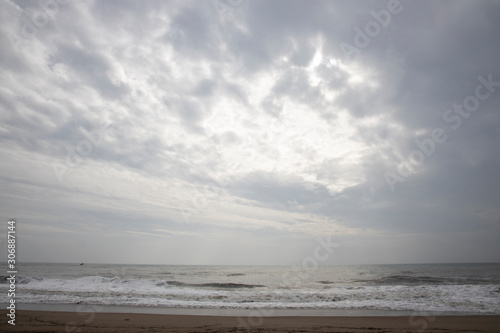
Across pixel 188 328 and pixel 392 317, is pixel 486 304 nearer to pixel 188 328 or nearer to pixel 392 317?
pixel 392 317

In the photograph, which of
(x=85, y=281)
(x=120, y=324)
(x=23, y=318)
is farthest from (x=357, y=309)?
(x=85, y=281)

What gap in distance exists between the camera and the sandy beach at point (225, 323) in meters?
10.8

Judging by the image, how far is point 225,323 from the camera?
39.2 ft

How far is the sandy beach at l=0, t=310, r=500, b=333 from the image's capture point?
10789mm

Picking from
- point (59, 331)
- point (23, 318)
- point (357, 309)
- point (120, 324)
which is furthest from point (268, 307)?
point (23, 318)

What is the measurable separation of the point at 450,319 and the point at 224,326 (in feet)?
39.2

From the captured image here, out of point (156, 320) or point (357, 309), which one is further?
point (357, 309)

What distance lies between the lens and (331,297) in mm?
20469

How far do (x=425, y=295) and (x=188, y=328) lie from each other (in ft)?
67.2

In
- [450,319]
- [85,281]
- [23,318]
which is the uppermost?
[23,318]

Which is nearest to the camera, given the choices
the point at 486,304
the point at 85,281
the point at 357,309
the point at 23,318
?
the point at 23,318

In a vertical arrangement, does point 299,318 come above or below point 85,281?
above

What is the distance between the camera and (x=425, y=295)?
21438 millimetres

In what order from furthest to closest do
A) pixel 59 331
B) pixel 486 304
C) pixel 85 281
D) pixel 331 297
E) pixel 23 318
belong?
1. pixel 85 281
2. pixel 331 297
3. pixel 486 304
4. pixel 23 318
5. pixel 59 331
